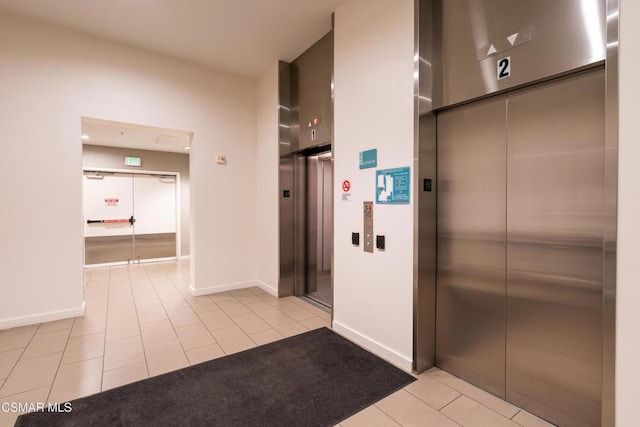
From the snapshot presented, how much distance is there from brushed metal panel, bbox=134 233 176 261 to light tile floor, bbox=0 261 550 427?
2979 millimetres

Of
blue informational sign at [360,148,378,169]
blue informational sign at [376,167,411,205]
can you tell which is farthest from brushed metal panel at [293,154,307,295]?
blue informational sign at [376,167,411,205]

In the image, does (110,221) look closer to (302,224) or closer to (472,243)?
(302,224)

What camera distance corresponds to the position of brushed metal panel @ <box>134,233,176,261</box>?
789 cm

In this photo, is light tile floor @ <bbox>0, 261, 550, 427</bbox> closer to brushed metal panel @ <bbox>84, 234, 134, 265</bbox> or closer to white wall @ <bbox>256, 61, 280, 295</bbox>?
white wall @ <bbox>256, 61, 280, 295</bbox>

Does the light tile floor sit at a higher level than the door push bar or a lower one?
lower

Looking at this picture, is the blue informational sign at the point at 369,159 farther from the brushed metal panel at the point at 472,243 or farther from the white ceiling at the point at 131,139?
the white ceiling at the point at 131,139

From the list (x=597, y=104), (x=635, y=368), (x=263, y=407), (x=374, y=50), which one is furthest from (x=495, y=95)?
(x=263, y=407)

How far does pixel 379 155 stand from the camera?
111 inches

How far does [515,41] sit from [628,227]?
1.34 meters

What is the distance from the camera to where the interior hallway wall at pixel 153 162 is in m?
7.18

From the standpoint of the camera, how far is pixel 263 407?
2.13 m

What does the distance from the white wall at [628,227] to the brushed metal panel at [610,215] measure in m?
0.02

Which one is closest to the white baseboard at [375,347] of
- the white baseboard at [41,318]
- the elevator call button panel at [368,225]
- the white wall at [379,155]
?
the white wall at [379,155]

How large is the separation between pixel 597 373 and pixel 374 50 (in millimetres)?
2967
